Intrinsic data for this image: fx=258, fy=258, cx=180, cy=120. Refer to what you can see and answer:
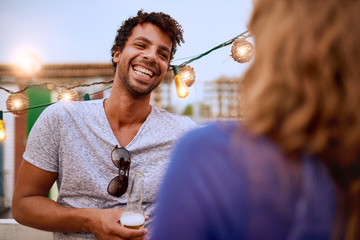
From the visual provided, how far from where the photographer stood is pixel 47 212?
143 centimetres

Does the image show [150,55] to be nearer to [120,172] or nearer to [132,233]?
[120,172]

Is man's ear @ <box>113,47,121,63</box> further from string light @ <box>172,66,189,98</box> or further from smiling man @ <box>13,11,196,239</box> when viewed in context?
string light @ <box>172,66,189,98</box>

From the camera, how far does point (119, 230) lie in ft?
3.98

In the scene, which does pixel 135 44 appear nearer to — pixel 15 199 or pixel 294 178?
pixel 15 199

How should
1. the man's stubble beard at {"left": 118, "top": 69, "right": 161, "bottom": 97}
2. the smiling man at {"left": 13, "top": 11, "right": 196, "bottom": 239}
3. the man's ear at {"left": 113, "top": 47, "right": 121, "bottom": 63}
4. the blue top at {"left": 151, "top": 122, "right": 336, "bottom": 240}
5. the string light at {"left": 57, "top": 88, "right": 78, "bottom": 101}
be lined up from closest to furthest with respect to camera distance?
the blue top at {"left": 151, "top": 122, "right": 336, "bottom": 240} → the smiling man at {"left": 13, "top": 11, "right": 196, "bottom": 239} → the man's stubble beard at {"left": 118, "top": 69, "right": 161, "bottom": 97} → the man's ear at {"left": 113, "top": 47, "right": 121, "bottom": 63} → the string light at {"left": 57, "top": 88, "right": 78, "bottom": 101}

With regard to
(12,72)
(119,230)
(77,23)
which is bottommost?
(119,230)

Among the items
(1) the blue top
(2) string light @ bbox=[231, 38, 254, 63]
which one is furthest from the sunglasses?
(2) string light @ bbox=[231, 38, 254, 63]

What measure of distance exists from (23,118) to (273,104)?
33.4 feet

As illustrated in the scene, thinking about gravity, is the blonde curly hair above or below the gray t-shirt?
above

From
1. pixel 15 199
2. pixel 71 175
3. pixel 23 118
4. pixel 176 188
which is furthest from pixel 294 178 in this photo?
pixel 23 118

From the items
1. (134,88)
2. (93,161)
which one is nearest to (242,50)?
(134,88)

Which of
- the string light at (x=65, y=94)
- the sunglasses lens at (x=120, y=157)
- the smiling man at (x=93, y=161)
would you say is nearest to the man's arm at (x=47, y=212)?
the smiling man at (x=93, y=161)

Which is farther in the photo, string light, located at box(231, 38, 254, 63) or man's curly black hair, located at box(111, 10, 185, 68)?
string light, located at box(231, 38, 254, 63)

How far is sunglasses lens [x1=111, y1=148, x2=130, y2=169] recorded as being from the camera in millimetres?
1546
